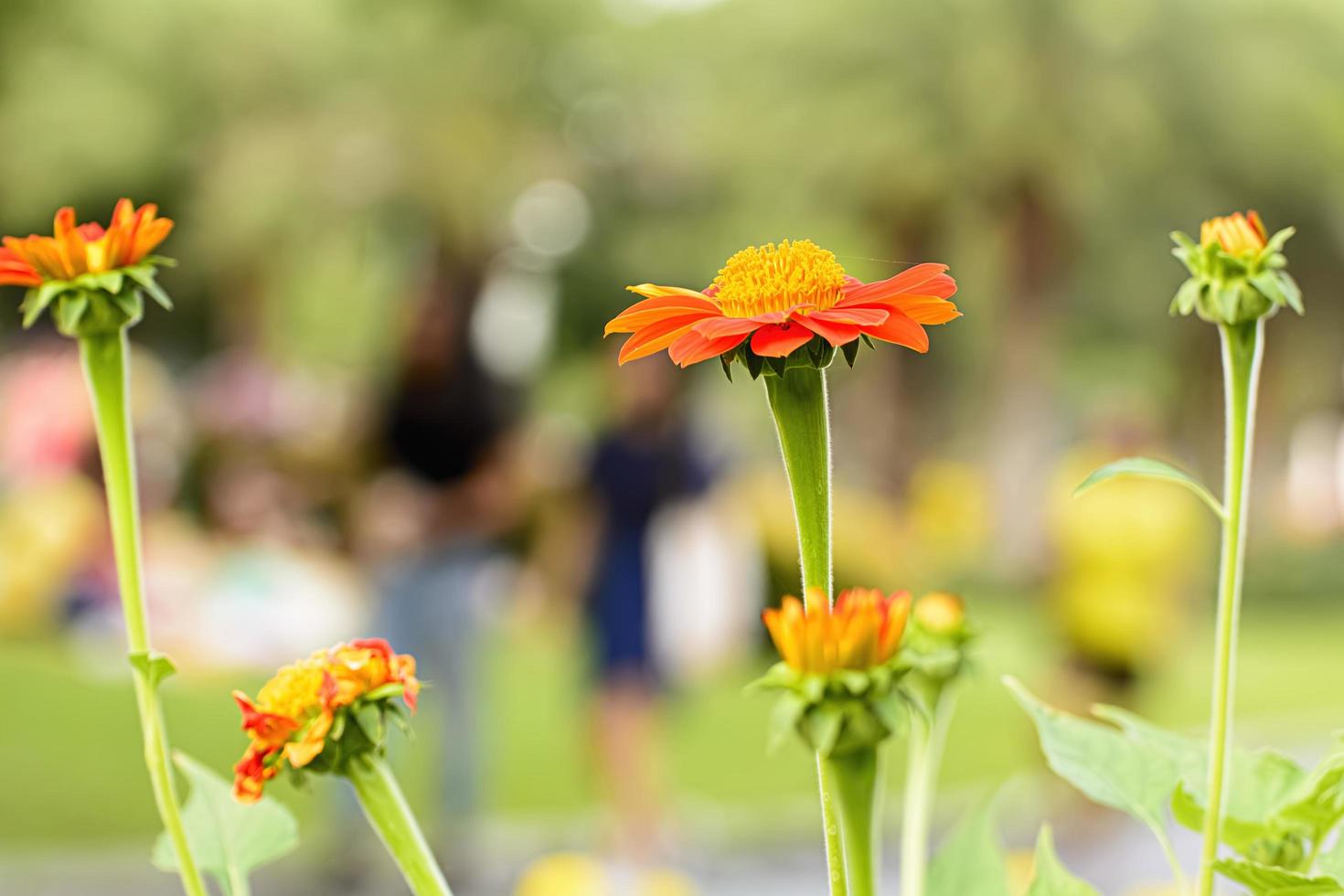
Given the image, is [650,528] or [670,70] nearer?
[650,528]

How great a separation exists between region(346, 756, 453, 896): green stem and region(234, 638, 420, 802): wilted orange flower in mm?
13

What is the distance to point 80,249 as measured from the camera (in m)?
0.32

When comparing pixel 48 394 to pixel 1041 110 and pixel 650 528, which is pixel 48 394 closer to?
pixel 650 528

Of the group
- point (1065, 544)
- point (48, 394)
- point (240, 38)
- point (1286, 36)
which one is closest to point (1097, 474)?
point (1065, 544)

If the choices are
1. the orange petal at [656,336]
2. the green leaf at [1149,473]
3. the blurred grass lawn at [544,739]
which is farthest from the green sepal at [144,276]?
the blurred grass lawn at [544,739]

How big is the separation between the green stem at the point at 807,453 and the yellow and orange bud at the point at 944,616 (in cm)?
18

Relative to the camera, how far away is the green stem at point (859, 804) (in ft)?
0.80

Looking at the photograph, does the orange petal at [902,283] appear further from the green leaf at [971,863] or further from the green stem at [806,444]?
the green leaf at [971,863]

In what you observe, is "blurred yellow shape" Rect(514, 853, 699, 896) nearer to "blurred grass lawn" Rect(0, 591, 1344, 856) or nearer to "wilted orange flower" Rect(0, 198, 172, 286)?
"blurred grass lawn" Rect(0, 591, 1344, 856)

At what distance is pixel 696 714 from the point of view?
211 inches

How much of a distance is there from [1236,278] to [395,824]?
8.8 inches

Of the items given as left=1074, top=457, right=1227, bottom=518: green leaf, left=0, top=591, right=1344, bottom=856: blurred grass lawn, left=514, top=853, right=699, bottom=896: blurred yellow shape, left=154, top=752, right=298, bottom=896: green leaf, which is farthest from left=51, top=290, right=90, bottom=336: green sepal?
left=0, top=591, right=1344, bottom=856: blurred grass lawn

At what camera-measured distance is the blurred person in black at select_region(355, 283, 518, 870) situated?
118 inches

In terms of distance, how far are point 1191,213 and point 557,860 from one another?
704cm
